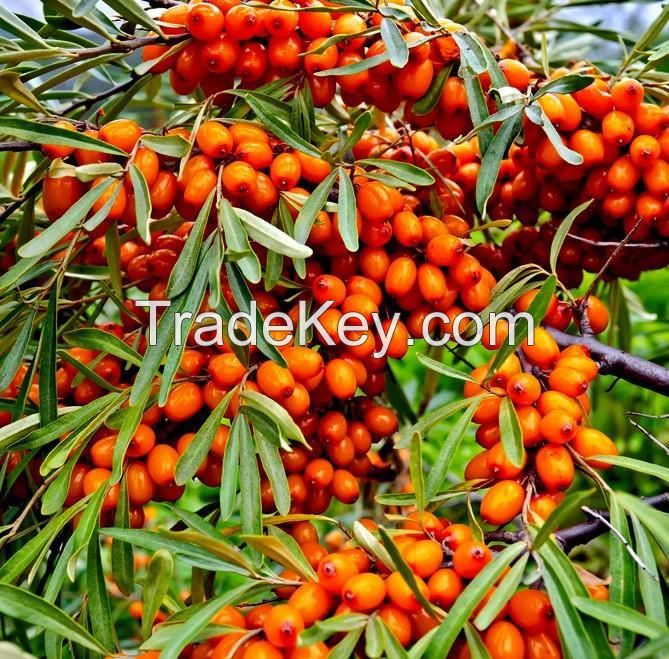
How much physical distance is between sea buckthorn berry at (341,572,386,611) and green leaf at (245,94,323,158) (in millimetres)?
395

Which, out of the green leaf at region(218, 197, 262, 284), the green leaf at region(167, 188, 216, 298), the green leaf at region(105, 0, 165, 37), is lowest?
the green leaf at region(167, 188, 216, 298)

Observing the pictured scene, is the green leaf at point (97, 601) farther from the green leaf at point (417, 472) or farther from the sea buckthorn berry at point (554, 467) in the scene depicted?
the sea buckthorn berry at point (554, 467)

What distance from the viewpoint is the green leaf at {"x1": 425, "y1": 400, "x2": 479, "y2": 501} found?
0.69 metres

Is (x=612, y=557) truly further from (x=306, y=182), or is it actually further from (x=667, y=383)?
(x=306, y=182)

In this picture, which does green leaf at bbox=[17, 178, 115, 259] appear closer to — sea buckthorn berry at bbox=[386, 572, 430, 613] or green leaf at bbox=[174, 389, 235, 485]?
green leaf at bbox=[174, 389, 235, 485]

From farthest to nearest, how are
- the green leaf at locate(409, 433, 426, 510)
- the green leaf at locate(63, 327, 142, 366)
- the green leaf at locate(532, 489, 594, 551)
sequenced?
1. the green leaf at locate(63, 327, 142, 366)
2. the green leaf at locate(409, 433, 426, 510)
3. the green leaf at locate(532, 489, 594, 551)

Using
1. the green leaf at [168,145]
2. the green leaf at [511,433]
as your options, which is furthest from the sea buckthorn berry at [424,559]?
the green leaf at [168,145]

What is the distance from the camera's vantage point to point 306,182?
2.64 ft

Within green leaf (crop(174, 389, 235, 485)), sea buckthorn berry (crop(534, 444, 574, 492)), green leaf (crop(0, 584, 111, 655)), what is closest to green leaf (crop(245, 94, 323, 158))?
green leaf (crop(174, 389, 235, 485))

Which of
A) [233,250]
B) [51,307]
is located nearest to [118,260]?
[51,307]

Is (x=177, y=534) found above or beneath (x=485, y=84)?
beneath

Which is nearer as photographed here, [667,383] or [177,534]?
[177,534]

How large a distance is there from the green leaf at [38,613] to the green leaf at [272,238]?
341 mm

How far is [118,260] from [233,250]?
19 cm
